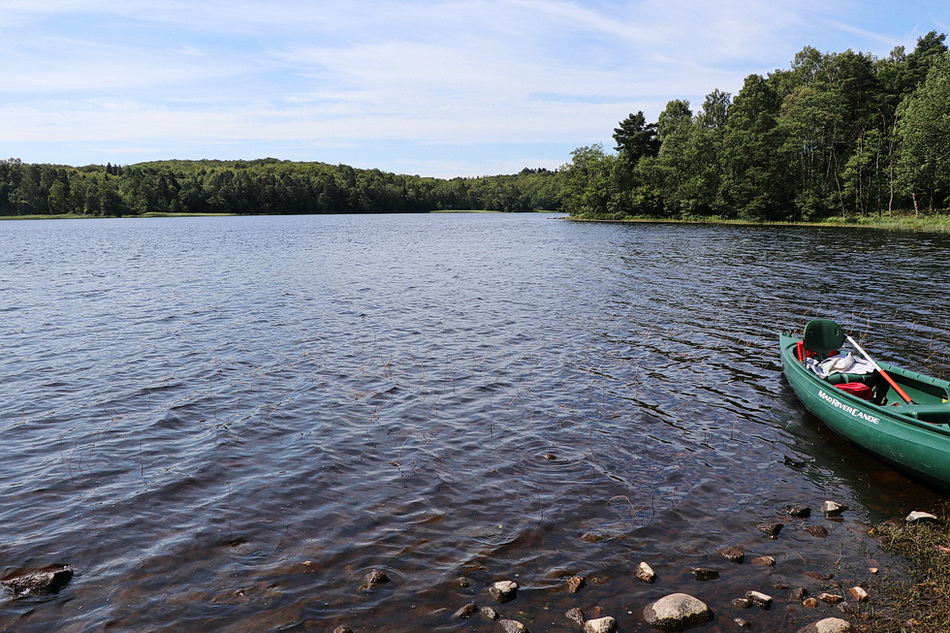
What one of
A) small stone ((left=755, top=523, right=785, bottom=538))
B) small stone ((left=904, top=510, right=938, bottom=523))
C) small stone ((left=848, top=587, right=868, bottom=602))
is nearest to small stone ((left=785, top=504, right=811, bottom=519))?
small stone ((left=755, top=523, right=785, bottom=538))

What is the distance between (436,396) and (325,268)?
36.1m

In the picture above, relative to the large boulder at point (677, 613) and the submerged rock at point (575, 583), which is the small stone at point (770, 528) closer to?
the large boulder at point (677, 613)

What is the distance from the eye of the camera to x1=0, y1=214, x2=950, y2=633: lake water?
8938 mm

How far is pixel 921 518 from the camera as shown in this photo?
34.7 ft

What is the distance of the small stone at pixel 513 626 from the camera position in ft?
25.5

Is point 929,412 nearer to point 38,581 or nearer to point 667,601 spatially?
point 667,601

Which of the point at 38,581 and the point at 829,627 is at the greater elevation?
the point at 829,627

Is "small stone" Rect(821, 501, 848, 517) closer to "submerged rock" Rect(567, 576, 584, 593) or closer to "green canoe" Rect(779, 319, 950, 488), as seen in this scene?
"green canoe" Rect(779, 319, 950, 488)

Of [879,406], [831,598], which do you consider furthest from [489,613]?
[879,406]

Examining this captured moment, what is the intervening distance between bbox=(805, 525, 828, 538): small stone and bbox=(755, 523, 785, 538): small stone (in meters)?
0.44

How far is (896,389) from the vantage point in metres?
14.3

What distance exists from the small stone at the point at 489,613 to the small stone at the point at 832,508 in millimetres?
7127

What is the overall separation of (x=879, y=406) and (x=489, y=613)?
406 inches

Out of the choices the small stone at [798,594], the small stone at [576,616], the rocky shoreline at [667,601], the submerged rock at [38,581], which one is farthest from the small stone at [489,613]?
the submerged rock at [38,581]
